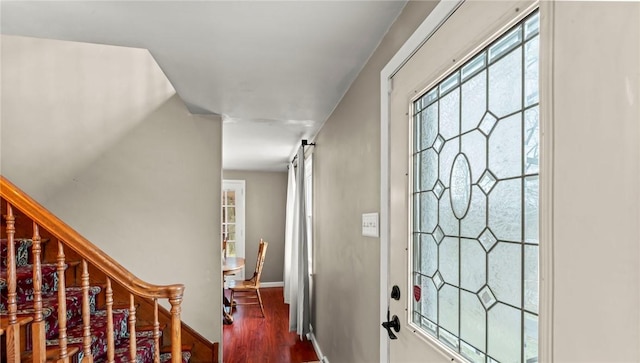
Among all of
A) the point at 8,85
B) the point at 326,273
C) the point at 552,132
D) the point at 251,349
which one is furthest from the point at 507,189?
the point at 8,85

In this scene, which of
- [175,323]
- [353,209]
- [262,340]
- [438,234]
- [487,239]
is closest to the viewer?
[487,239]

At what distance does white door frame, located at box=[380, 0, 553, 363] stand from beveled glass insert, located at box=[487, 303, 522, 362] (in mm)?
102

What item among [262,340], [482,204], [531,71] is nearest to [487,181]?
[482,204]

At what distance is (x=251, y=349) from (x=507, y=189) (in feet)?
11.1

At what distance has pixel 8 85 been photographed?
2855 millimetres

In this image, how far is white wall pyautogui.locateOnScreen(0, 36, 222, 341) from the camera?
2.84 m

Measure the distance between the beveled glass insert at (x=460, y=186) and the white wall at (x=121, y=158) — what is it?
2390 millimetres

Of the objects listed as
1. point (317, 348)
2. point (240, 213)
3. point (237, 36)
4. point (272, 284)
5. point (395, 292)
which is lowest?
point (272, 284)

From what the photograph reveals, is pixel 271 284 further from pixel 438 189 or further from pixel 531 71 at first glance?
pixel 531 71

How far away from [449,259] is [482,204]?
0.24m

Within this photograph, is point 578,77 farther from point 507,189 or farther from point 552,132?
point 507,189

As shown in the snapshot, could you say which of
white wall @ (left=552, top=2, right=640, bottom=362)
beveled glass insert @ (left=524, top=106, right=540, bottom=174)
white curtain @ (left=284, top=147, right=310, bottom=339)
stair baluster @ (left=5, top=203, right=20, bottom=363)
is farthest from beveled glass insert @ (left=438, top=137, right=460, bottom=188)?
white curtain @ (left=284, top=147, right=310, bottom=339)

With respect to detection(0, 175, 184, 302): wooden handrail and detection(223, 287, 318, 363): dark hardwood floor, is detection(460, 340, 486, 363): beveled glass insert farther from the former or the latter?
detection(223, 287, 318, 363): dark hardwood floor

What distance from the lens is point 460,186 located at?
976 millimetres
